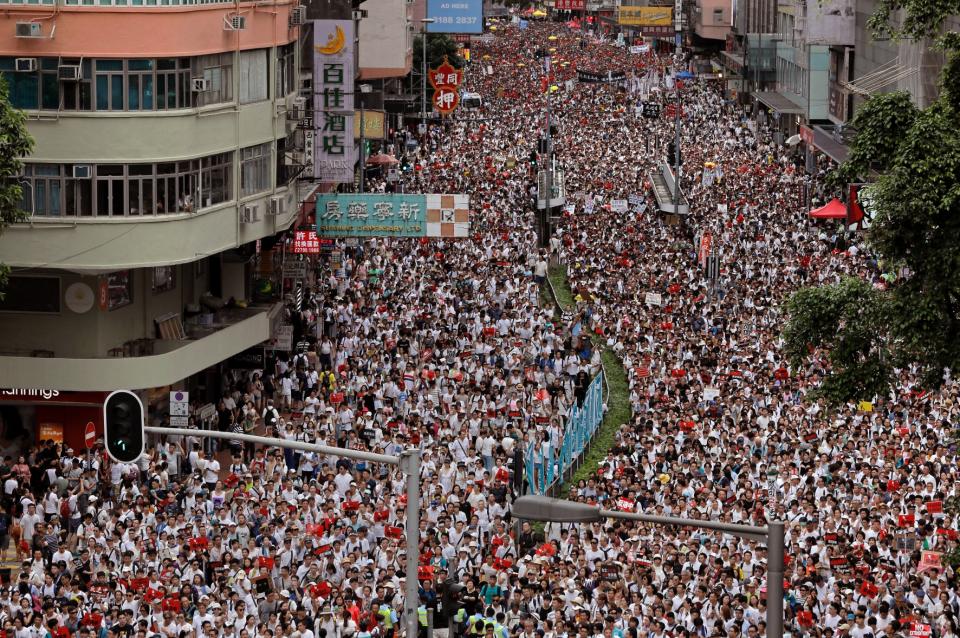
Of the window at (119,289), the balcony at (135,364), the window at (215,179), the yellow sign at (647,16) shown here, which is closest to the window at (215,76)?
the window at (215,179)

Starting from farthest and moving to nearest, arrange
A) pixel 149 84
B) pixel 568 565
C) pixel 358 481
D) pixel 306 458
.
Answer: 1. pixel 149 84
2. pixel 306 458
3. pixel 358 481
4. pixel 568 565

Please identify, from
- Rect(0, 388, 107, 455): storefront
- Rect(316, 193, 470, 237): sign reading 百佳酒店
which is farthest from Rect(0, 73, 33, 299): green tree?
Rect(316, 193, 470, 237): sign reading 百佳酒店

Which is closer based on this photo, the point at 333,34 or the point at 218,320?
the point at 218,320

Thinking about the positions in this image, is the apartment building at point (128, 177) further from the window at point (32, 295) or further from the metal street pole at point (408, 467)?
the metal street pole at point (408, 467)

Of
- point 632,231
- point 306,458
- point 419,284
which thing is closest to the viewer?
point 306,458

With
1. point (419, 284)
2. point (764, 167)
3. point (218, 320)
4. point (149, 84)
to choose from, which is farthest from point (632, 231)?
point (149, 84)

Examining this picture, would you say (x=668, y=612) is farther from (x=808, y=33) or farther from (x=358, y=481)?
(x=808, y=33)

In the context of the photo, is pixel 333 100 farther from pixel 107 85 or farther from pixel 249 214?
pixel 107 85
